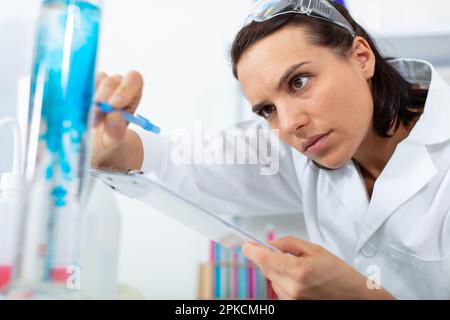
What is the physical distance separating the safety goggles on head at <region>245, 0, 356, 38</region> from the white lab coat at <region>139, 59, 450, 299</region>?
0.23 meters

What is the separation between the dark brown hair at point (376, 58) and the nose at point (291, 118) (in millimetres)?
112

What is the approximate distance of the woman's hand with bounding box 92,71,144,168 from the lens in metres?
0.46

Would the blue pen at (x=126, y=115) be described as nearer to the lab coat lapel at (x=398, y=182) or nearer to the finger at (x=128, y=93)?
the finger at (x=128, y=93)

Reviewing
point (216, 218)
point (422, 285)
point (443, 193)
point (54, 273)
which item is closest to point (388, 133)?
point (443, 193)

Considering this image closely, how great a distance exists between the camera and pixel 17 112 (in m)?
0.74

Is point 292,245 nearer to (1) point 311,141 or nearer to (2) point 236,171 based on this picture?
(1) point 311,141

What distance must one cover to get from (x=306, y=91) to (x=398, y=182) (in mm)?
220

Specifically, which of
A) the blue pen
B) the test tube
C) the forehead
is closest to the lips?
the forehead

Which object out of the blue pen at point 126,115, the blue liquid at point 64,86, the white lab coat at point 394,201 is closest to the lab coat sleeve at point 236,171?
the white lab coat at point 394,201

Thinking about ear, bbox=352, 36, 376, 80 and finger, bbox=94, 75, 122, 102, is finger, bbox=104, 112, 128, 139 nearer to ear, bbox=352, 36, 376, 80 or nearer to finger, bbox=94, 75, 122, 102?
finger, bbox=94, 75, 122, 102

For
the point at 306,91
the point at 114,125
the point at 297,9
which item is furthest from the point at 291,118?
the point at 114,125

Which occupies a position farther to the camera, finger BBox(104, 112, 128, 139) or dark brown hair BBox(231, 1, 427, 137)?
dark brown hair BBox(231, 1, 427, 137)

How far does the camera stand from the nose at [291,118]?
2.15 feet

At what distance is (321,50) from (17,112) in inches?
20.6
